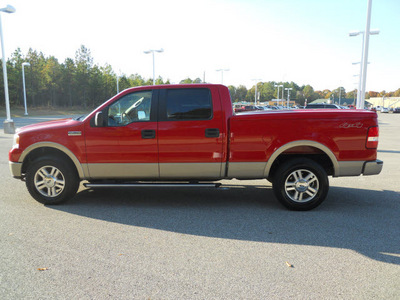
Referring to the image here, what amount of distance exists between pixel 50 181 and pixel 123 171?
4.14ft

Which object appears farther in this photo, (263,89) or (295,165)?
(263,89)

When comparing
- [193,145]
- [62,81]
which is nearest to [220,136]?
[193,145]

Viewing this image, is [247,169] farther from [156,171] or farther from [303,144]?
[156,171]

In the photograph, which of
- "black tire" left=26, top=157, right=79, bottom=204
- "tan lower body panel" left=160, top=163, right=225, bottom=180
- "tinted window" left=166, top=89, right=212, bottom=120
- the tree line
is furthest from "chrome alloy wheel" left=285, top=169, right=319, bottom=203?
the tree line

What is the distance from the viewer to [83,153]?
17.5 feet

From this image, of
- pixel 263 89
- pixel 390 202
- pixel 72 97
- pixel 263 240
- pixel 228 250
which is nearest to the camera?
pixel 228 250

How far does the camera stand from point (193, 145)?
5.21 meters

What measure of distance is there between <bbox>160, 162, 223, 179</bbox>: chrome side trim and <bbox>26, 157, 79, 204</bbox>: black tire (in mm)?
1556

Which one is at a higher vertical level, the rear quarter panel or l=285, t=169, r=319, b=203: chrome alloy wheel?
the rear quarter panel

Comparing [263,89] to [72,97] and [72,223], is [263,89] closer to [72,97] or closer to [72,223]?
[72,97]

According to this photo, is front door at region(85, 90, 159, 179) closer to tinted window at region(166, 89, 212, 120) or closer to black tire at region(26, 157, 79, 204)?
tinted window at region(166, 89, 212, 120)

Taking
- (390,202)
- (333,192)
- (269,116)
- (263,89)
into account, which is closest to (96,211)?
(269,116)

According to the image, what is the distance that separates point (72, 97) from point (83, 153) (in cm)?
7220

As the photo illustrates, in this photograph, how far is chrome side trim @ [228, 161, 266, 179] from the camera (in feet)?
17.1
